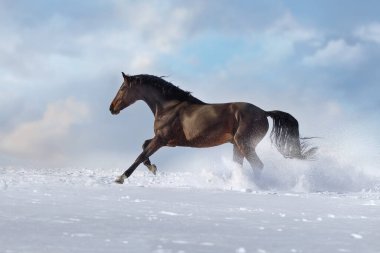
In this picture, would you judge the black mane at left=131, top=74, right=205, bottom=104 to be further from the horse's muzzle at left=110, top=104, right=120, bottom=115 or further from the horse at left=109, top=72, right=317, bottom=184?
the horse's muzzle at left=110, top=104, right=120, bottom=115

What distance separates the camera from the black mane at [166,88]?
9.19 meters

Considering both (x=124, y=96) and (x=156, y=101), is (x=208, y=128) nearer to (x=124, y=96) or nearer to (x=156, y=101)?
(x=156, y=101)

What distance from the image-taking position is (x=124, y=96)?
9.57 metres

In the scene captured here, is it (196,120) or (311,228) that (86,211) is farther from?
(196,120)

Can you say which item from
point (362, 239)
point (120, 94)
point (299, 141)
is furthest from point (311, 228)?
point (120, 94)

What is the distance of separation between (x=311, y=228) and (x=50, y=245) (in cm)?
168

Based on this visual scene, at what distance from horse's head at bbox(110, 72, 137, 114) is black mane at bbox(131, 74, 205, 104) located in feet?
0.46

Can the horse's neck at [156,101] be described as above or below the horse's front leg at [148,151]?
above

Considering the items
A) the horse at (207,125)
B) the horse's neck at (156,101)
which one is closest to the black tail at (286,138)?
the horse at (207,125)

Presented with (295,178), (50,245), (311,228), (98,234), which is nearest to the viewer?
(50,245)

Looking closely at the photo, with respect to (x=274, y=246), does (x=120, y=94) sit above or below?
above

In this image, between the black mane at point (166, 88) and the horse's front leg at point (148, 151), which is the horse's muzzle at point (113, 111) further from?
the horse's front leg at point (148, 151)

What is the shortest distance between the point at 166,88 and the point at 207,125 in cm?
110

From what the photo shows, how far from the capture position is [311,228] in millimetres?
3383
